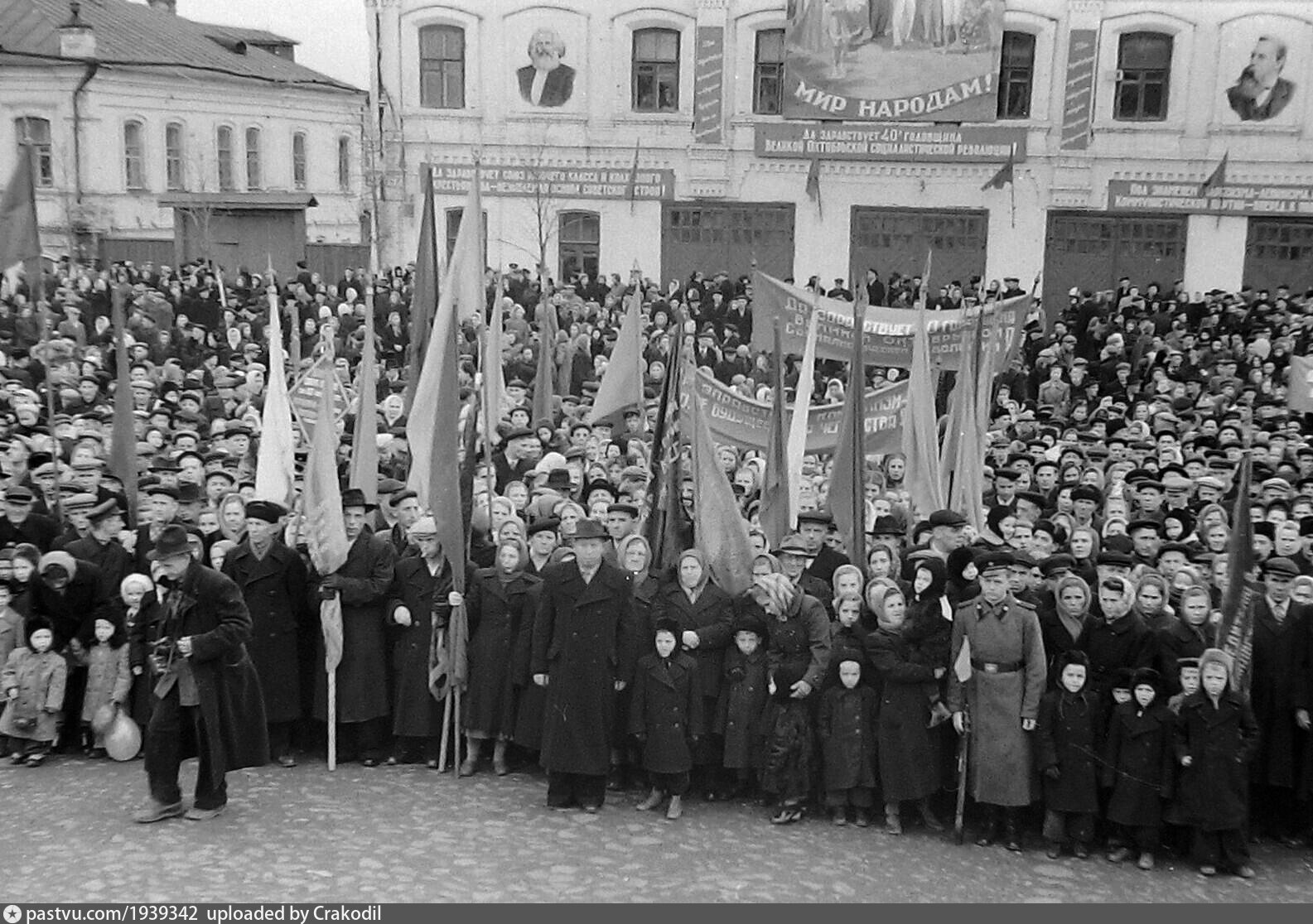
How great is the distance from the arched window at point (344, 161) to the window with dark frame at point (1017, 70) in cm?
2397

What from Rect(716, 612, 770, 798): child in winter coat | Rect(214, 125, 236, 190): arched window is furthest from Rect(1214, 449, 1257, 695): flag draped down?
Rect(214, 125, 236, 190): arched window

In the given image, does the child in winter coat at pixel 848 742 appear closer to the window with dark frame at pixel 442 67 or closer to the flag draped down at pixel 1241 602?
the flag draped down at pixel 1241 602

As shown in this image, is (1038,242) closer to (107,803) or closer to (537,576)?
(537,576)

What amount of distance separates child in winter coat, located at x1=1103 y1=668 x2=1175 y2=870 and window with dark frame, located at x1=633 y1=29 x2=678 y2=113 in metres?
21.1

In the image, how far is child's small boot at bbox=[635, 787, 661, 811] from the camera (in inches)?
287

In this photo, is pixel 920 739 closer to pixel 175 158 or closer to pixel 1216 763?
pixel 1216 763

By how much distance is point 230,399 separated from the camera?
14750 millimetres

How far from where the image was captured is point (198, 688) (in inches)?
263

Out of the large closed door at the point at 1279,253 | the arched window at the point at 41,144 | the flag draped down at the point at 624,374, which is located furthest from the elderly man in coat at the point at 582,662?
the arched window at the point at 41,144

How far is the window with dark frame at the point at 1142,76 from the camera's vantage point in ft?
81.4

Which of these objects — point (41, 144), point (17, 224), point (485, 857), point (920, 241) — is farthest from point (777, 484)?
point (41, 144)

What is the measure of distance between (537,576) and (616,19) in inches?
801

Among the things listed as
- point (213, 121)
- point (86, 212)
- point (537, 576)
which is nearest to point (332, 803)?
point (537, 576)

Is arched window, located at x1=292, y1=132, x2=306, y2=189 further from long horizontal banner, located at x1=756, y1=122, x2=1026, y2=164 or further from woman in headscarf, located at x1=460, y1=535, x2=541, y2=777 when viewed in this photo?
woman in headscarf, located at x1=460, y1=535, x2=541, y2=777
